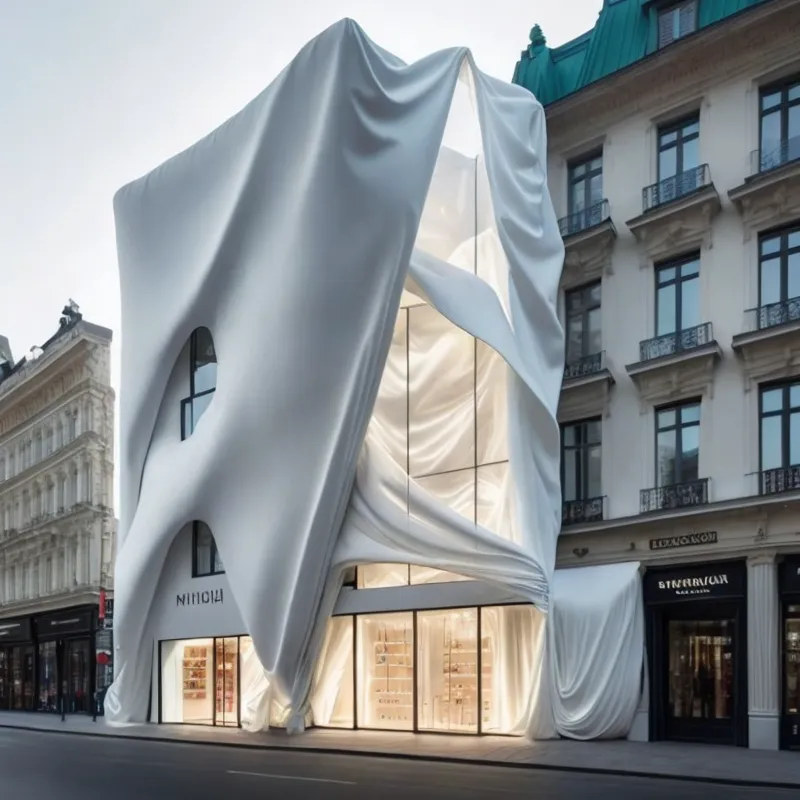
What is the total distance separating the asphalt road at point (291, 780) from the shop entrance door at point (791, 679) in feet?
18.6

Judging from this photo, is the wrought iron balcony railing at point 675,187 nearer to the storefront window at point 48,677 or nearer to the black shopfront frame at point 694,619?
the black shopfront frame at point 694,619

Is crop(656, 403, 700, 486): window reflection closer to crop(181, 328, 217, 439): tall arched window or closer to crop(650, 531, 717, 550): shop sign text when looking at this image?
crop(650, 531, 717, 550): shop sign text

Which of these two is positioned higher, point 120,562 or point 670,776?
point 120,562

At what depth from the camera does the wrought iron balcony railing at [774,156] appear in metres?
24.8

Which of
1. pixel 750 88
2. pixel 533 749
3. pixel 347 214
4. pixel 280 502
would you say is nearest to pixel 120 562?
pixel 280 502

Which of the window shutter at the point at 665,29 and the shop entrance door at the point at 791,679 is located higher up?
the window shutter at the point at 665,29

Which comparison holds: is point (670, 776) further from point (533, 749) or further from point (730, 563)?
point (730, 563)

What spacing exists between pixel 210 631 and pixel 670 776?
18014 millimetres

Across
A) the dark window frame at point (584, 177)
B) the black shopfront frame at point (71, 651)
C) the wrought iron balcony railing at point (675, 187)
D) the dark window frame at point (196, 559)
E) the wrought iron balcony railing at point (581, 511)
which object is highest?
the dark window frame at point (584, 177)

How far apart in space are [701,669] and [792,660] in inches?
93.7

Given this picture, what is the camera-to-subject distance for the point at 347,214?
28.1 metres

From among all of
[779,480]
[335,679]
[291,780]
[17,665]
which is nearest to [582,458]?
[779,480]

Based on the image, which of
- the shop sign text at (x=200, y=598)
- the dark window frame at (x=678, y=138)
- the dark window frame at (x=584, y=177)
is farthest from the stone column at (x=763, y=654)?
the shop sign text at (x=200, y=598)

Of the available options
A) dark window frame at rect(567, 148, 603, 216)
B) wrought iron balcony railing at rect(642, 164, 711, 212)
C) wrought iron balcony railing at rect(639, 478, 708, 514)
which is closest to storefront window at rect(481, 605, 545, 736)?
wrought iron balcony railing at rect(639, 478, 708, 514)
